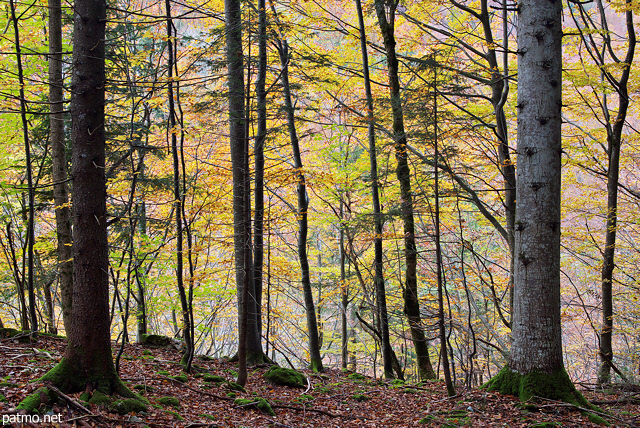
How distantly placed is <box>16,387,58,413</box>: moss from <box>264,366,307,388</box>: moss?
3813 millimetres

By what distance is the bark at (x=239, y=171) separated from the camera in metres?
5.75

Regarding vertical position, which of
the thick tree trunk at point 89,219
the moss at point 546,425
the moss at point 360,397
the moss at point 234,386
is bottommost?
the moss at point 360,397

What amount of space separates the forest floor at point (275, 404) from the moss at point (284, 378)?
0.14 metres

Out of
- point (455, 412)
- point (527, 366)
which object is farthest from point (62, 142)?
point (527, 366)

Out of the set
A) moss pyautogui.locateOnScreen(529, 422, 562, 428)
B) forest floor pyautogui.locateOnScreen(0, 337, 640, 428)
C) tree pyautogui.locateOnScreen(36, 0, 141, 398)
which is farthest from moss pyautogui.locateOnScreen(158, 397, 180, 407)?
moss pyautogui.locateOnScreen(529, 422, 562, 428)

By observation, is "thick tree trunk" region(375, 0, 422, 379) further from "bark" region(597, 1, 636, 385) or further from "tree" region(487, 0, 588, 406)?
"bark" region(597, 1, 636, 385)

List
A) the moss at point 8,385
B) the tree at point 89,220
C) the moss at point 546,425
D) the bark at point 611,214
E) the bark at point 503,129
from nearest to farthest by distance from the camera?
the moss at point 8,385, the tree at point 89,220, the moss at point 546,425, the bark at point 611,214, the bark at point 503,129

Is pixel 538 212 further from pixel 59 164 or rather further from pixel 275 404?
pixel 59 164

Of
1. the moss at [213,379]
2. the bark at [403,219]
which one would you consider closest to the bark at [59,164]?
the moss at [213,379]

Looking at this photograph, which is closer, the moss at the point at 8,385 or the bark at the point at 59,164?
the moss at the point at 8,385

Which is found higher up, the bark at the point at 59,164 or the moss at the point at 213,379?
the bark at the point at 59,164

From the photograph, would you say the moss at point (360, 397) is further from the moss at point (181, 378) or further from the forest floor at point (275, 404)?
the moss at point (181, 378)

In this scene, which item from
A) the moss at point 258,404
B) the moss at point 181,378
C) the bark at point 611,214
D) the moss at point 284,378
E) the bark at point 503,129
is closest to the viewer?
the moss at point 258,404

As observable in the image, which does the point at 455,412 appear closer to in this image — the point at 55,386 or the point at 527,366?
the point at 527,366
